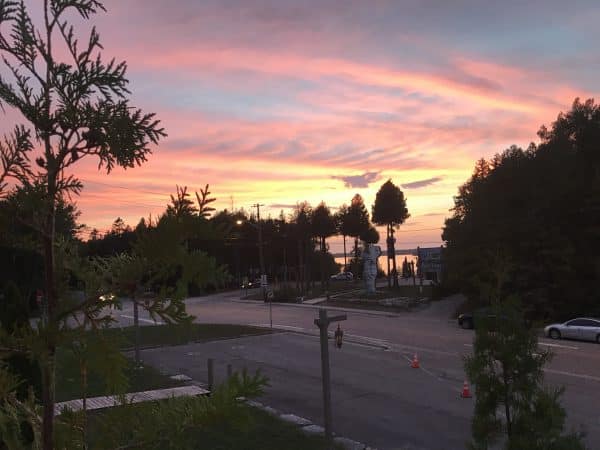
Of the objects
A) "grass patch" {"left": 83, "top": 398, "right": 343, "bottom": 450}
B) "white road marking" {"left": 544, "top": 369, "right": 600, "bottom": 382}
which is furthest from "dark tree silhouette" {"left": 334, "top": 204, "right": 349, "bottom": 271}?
"grass patch" {"left": 83, "top": 398, "right": 343, "bottom": 450}

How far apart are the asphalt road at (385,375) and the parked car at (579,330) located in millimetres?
691

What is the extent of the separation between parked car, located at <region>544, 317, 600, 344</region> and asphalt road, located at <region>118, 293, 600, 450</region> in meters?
0.69

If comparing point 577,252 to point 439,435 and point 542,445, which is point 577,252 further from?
point 542,445

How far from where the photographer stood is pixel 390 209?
6656 cm

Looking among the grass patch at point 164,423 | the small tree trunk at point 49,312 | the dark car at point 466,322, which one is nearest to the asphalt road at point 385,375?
the dark car at point 466,322

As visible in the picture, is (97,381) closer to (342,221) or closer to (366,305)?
(366,305)

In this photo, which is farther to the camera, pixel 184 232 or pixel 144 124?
pixel 144 124

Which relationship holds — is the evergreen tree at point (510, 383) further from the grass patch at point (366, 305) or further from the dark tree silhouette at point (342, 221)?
A: the dark tree silhouette at point (342, 221)

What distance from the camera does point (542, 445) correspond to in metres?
6.61

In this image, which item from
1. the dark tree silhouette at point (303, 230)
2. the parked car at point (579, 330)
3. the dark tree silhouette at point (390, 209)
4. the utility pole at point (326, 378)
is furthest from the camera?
the dark tree silhouette at point (303, 230)

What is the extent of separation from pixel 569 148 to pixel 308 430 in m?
35.8

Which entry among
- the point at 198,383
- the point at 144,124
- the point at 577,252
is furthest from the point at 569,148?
the point at 144,124

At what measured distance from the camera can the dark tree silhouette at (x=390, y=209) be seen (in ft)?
218

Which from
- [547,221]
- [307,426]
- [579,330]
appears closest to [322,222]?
[547,221]
